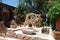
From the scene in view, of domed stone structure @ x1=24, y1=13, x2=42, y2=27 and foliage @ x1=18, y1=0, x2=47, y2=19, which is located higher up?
foliage @ x1=18, y1=0, x2=47, y2=19

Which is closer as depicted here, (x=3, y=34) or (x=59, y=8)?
(x=59, y=8)

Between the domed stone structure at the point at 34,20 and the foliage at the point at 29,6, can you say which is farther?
the foliage at the point at 29,6

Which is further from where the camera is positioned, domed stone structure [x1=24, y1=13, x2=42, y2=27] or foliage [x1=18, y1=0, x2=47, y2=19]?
foliage [x1=18, y1=0, x2=47, y2=19]

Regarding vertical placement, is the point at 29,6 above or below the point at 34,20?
above

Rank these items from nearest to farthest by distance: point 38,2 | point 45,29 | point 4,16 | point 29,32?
point 29,32, point 45,29, point 38,2, point 4,16

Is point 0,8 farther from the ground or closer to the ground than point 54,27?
farther from the ground

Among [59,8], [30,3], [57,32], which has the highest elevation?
[30,3]

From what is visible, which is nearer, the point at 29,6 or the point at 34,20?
the point at 34,20

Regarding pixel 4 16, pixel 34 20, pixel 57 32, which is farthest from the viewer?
pixel 4 16

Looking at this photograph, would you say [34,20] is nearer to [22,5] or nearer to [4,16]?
[22,5]

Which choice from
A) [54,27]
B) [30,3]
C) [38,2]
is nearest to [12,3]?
[30,3]

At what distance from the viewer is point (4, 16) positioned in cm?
1902

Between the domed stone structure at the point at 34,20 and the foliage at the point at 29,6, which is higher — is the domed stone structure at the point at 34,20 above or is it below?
below

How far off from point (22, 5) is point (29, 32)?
10619 millimetres
